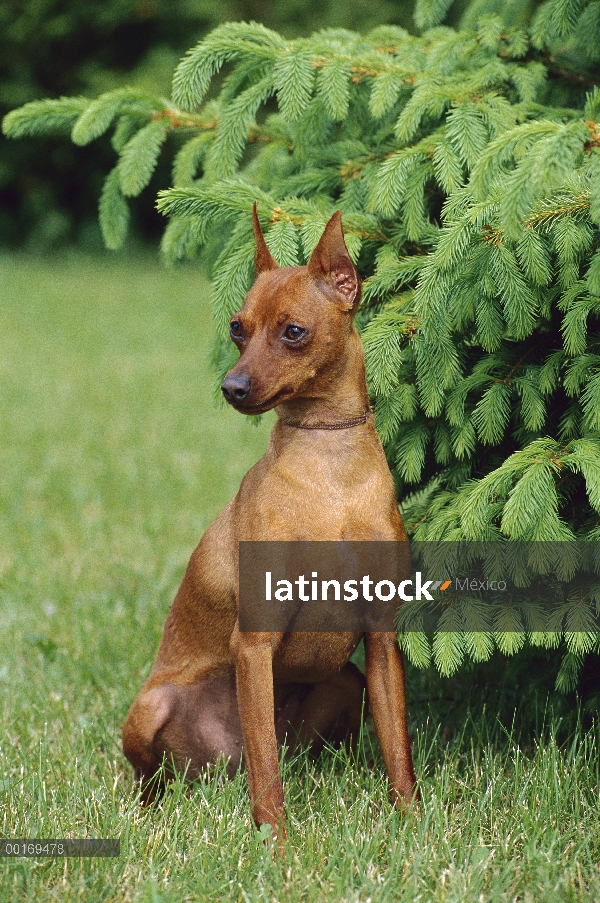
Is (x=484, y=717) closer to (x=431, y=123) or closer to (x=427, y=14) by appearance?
(x=431, y=123)

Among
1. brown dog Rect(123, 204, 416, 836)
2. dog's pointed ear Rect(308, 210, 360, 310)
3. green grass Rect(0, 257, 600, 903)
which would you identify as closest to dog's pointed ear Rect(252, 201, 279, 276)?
brown dog Rect(123, 204, 416, 836)

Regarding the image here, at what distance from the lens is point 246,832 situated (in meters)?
2.68

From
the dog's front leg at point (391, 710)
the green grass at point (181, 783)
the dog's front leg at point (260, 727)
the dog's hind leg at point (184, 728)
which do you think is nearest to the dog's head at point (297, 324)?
the dog's front leg at point (260, 727)

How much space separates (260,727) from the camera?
2.61 metres

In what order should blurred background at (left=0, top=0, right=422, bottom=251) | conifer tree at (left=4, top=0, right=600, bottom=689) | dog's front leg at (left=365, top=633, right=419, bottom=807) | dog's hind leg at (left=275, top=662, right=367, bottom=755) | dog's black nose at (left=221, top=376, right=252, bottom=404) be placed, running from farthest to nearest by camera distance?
blurred background at (left=0, top=0, right=422, bottom=251), dog's hind leg at (left=275, top=662, right=367, bottom=755), dog's front leg at (left=365, top=633, right=419, bottom=807), conifer tree at (left=4, top=0, right=600, bottom=689), dog's black nose at (left=221, top=376, right=252, bottom=404)

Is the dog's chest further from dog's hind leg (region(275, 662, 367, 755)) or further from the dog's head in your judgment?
dog's hind leg (region(275, 662, 367, 755))

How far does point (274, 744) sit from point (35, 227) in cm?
1733

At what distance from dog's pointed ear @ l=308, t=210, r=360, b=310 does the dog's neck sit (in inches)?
4.6

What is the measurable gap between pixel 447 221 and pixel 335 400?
55 cm

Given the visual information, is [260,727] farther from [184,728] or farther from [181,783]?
[184,728]

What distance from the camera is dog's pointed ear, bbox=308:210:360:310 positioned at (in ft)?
8.38

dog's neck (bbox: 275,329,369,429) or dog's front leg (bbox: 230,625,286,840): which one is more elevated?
dog's neck (bbox: 275,329,369,429)

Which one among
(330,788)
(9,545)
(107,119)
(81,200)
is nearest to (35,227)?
(81,200)

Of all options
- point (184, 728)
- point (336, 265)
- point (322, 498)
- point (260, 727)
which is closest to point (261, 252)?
point (336, 265)
